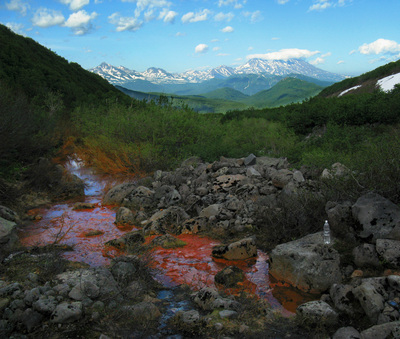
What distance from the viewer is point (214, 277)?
5.15 meters

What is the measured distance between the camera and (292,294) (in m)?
4.66

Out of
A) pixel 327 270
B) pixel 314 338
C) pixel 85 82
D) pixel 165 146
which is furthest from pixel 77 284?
pixel 85 82

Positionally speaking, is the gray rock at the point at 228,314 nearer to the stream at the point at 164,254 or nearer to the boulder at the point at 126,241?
the stream at the point at 164,254

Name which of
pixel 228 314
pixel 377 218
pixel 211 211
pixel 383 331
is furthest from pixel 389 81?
pixel 228 314

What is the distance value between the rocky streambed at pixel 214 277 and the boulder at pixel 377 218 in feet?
0.05

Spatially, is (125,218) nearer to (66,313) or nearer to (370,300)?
(66,313)

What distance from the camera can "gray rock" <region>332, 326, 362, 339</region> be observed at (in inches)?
129

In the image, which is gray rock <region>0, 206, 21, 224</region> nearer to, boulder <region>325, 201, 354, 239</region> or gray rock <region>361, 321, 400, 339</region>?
boulder <region>325, 201, 354, 239</region>

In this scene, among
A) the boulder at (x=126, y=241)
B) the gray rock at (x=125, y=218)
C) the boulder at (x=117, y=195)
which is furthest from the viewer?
the boulder at (x=117, y=195)

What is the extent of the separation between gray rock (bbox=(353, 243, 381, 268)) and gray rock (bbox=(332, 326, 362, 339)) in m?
1.43

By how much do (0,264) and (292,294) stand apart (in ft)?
12.9

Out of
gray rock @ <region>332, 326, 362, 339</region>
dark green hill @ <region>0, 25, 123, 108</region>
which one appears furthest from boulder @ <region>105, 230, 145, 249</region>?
dark green hill @ <region>0, 25, 123, 108</region>

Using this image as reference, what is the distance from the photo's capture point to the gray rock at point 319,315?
3.66m

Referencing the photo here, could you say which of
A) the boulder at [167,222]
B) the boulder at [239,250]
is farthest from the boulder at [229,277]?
the boulder at [167,222]
